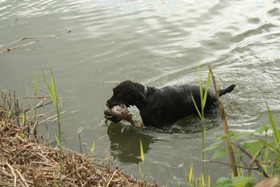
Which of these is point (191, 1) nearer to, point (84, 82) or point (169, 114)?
point (84, 82)

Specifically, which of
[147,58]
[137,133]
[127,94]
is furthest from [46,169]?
[147,58]

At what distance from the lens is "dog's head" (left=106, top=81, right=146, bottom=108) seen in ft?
21.1

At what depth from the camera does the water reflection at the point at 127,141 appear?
6176 millimetres

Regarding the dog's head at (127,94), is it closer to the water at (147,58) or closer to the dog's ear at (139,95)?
the dog's ear at (139,95)

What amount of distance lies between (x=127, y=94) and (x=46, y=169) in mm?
2464

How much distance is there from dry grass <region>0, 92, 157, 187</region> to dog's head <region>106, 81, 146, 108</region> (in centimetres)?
184

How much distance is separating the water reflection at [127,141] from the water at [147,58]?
0.01 metres

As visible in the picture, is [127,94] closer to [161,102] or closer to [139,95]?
[139,95]

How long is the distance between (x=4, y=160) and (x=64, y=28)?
22.1 ft

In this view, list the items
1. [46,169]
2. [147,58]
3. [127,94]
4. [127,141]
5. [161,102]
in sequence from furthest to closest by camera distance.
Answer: [147,58]
[161,102]
[127,141]
[127,94]
[46,169]

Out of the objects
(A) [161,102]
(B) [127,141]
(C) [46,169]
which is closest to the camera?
(C) [46,169]

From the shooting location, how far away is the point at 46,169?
4184mm

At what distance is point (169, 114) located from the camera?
22.3 feet

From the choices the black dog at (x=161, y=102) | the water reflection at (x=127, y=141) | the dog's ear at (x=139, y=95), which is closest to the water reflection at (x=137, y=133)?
the water reflection at (x=127, y=141)
